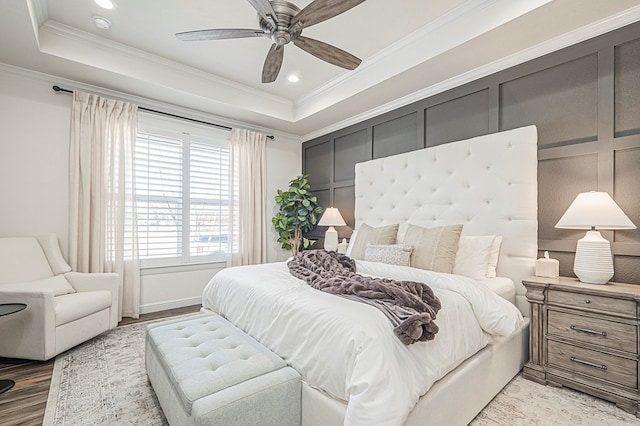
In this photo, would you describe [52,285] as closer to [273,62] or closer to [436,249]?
[273,62]

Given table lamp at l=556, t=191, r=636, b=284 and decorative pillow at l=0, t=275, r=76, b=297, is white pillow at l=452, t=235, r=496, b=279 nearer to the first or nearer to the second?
table lamp at l=556, t=191, r=636, b=284

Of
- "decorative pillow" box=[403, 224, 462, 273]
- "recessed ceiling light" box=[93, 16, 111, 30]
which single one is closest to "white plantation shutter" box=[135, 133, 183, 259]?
"recessed ceiling light" box=[93, 16, 111, 30]

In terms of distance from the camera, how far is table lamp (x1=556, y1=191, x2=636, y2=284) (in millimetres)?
2016

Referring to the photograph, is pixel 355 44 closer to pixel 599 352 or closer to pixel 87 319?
pixel 599 352

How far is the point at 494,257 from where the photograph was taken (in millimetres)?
2652

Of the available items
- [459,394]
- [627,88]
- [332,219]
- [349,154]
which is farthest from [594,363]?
[349,154]

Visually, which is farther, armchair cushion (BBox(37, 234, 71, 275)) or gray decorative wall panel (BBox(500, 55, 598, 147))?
armchair cushion (BBox(37, 234, 71, 275))

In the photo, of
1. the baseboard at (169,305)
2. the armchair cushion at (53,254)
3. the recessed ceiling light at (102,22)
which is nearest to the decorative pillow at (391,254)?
the baseboard at (169,305)

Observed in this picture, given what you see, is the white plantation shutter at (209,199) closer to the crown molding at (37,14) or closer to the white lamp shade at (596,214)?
the crown molding at (37,14)

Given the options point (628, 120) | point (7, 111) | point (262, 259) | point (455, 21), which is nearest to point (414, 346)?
point (628, 120)

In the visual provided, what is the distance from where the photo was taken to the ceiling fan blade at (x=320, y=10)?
183 centimetres

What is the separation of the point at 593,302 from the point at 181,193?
4497 mm

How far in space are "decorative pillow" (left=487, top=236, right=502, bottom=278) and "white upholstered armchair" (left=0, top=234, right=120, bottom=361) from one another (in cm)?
367

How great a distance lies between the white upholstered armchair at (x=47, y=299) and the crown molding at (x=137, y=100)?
1.75 m
